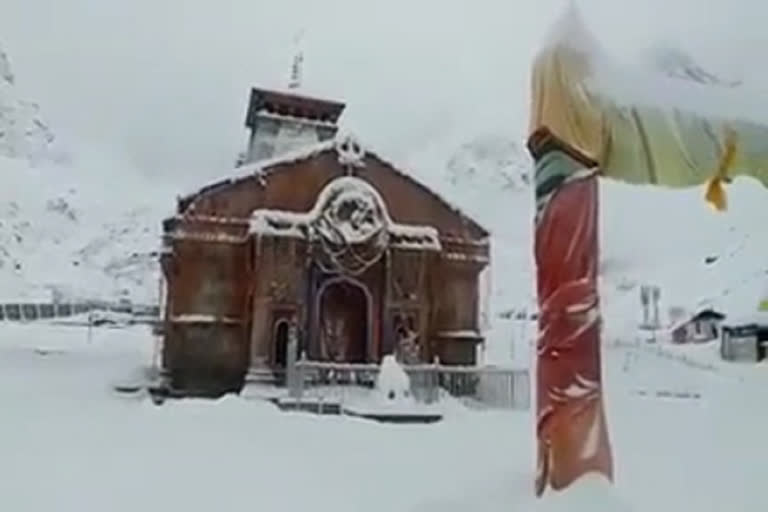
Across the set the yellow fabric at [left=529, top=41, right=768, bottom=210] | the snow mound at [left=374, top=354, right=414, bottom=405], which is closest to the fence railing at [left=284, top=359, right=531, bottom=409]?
the snow mound at [left=374, top=354, right=414, bottom=405]

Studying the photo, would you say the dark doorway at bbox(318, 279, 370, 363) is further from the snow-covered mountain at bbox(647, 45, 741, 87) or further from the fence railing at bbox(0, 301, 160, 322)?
the snow-covered mountain at bbox(647, 45, 741, 87)

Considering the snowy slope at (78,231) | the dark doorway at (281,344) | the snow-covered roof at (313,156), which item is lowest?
the dark doorway at (281,344)

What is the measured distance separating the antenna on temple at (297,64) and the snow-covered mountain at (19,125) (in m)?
0.48

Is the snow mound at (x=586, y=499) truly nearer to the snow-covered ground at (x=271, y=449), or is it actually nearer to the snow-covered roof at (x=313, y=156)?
the snow-covered ground at (x=271, y=449)

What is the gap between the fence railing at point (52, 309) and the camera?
172cm

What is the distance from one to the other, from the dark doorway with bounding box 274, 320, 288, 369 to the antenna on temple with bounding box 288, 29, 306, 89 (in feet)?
1.58

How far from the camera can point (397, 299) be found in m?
1.90

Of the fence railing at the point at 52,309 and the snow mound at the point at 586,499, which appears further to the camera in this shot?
the snow mound at the point at 586,499

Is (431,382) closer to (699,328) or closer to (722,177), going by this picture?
(699,328)

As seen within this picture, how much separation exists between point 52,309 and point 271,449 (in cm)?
47

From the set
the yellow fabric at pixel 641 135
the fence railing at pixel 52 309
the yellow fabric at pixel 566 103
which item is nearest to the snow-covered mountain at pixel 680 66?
the yellow fabric at pixel 641 135

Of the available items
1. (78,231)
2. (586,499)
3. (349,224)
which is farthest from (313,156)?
(586,499)

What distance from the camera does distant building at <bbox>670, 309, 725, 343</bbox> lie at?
6.84 ft

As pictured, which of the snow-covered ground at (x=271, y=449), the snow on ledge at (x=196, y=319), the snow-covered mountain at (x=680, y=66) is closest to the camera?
the snow-covered ground at (x=271, y=449)
